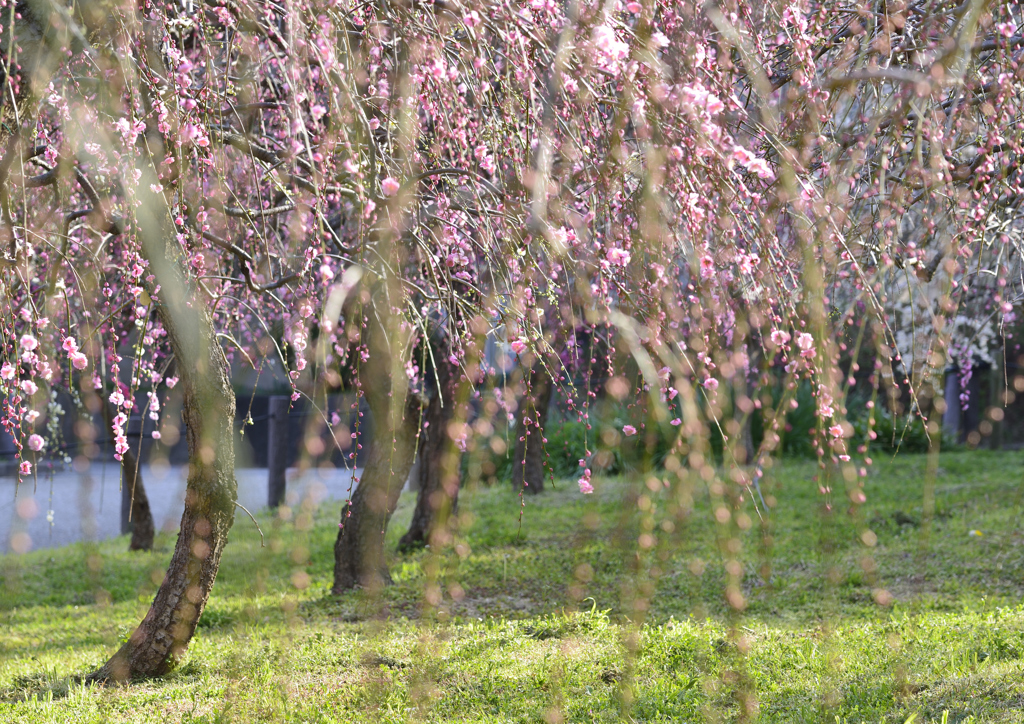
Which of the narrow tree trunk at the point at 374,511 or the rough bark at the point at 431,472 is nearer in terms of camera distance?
the narrow tree trunk at the point at 374,511

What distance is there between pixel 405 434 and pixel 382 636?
1.61 meters

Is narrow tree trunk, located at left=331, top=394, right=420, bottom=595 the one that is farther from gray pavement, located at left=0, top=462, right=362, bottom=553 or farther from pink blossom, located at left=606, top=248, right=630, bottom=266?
pink blossom, located at left=606, top=248, right=630, bottom=266

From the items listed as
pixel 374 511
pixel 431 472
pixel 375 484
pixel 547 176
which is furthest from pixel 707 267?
pixel 431 472

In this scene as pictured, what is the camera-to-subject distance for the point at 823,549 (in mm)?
6516

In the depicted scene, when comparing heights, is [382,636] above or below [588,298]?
below

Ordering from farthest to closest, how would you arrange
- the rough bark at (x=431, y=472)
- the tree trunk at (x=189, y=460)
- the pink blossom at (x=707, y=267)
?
the rough bark at (x=431, y=472) → the tree trunk at (x=189, y=460) → the pink blossom at (x=707, y=267)

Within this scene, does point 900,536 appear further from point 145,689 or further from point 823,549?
point 145,689

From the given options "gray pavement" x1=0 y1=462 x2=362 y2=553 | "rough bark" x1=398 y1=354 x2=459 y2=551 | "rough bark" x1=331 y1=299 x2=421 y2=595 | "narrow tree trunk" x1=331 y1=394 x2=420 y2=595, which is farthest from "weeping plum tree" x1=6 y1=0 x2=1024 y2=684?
"gray pavement" x1=0 y1=462 x2=362 y2=553

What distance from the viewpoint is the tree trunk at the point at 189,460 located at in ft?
11.7

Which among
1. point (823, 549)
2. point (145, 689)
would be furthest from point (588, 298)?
point (823, 549)

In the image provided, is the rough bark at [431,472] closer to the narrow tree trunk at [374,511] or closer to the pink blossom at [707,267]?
the narrow tree trunk at [374,511]

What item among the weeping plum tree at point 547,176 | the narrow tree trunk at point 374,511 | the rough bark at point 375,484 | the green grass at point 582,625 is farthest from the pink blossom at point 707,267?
the narrow tree trunk at point 374,511

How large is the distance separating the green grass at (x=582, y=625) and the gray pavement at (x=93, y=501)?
556 mm

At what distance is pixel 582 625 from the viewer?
470 centimetres
